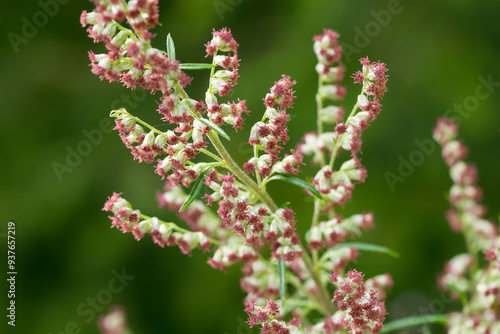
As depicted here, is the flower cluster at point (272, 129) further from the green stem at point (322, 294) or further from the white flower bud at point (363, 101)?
the green stem at point (322, 294)

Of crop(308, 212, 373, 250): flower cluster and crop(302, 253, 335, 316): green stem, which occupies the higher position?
crop(308, 212, 373, 250): flower cluster

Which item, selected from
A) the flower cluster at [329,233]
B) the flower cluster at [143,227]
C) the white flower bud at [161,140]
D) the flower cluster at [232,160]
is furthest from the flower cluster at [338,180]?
the white flower bud at [161,140]

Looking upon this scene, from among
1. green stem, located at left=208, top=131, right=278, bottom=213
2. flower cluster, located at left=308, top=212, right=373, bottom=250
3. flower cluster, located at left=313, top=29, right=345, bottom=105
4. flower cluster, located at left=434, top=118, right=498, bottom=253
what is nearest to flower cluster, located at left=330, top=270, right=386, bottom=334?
green stem, located at left=208, top=131, right=278, bottom=213

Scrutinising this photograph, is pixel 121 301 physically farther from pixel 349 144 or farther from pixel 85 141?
pixel 349 144

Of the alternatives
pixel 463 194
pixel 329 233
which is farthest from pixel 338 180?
pixel 463 194

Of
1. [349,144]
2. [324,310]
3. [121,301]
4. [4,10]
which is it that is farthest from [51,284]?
[349,144]

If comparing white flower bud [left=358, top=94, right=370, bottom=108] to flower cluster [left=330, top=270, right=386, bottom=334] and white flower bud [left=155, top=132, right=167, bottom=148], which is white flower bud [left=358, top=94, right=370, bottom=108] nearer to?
flower cluster [left=330, top=270, right=386, bottom=334]
